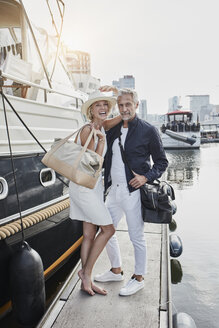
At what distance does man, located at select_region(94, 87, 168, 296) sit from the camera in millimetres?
2750

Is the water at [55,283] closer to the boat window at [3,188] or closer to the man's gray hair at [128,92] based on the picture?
the boat window at [3,188]

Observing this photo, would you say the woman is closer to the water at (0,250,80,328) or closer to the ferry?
the ferry

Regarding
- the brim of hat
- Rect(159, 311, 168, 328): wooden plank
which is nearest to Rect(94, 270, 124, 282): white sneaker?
Rect(159, 311, 168, 328): wooden plank

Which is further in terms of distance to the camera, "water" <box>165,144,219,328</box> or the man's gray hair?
"water" <box>165,144,219,328</box>

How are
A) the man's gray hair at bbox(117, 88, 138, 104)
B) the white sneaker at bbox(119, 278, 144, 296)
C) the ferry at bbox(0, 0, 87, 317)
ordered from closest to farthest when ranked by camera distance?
the man's gray hair at bbox(117, 88, 138, 104) < the white sneaker at bbox(119, 278, 144, 296) < the ferry at bbox(0, 0, 87, 317)

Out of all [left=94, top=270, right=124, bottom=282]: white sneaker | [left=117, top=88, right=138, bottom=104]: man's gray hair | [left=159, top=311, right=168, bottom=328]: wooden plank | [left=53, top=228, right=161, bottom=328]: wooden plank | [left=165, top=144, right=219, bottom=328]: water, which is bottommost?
[left=165, top=144, right=219, bottom=328]: water

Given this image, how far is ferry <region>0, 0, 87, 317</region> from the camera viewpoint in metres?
3.04

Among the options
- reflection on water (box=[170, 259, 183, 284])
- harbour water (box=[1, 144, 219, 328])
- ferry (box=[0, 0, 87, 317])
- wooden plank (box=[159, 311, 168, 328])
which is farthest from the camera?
reflection on water (box=[170, 259, 183, 284])

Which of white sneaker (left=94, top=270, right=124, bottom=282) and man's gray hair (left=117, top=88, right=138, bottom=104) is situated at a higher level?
man's gray hair (left=117, top=88, right=138, bottom=104)

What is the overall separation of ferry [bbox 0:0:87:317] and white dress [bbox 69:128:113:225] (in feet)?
2.02

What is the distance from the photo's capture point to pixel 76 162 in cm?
242

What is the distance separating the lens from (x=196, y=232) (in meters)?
7.08

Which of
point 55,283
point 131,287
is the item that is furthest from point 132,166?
point 55,283

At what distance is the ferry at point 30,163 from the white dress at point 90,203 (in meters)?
0.62
